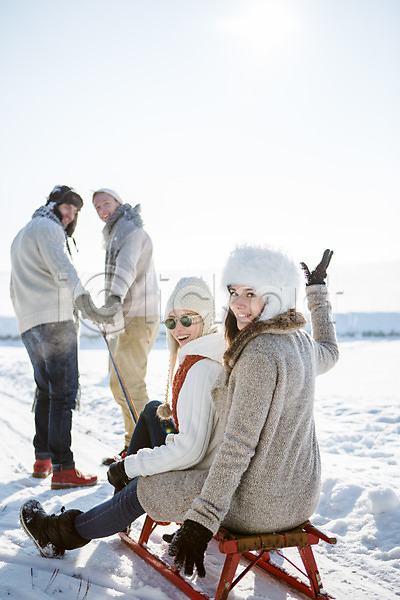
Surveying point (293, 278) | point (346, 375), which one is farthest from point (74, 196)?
point (346, 375)

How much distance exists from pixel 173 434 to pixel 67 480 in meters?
1.64

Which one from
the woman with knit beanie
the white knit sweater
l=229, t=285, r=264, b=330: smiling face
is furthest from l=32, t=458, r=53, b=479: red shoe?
l=229, t=285, r=264, b=330: smiling face

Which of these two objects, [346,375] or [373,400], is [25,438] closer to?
[373,400]

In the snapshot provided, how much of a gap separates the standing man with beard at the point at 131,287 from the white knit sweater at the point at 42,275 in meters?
0.38

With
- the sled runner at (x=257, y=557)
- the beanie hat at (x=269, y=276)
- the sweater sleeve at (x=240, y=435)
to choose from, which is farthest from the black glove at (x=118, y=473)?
the beanie hat at (x=269, y=276)

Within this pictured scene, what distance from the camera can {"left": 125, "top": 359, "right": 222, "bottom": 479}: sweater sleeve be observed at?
1991 mm

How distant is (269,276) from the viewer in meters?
1.96

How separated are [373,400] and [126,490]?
532 centimetres

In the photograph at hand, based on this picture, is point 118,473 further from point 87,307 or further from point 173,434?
point 87,307

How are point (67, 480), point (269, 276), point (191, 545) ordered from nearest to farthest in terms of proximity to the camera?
1. point (191, 545)
2. point (269, 276)
3. point (67, 480)

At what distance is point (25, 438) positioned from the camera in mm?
4730

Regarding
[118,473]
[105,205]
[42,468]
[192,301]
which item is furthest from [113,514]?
[105,205]

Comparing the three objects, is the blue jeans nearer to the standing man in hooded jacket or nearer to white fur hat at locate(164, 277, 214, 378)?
white fur hat at locate(164, 277, 214, 378)

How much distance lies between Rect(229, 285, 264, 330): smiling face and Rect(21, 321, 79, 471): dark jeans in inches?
78.3
